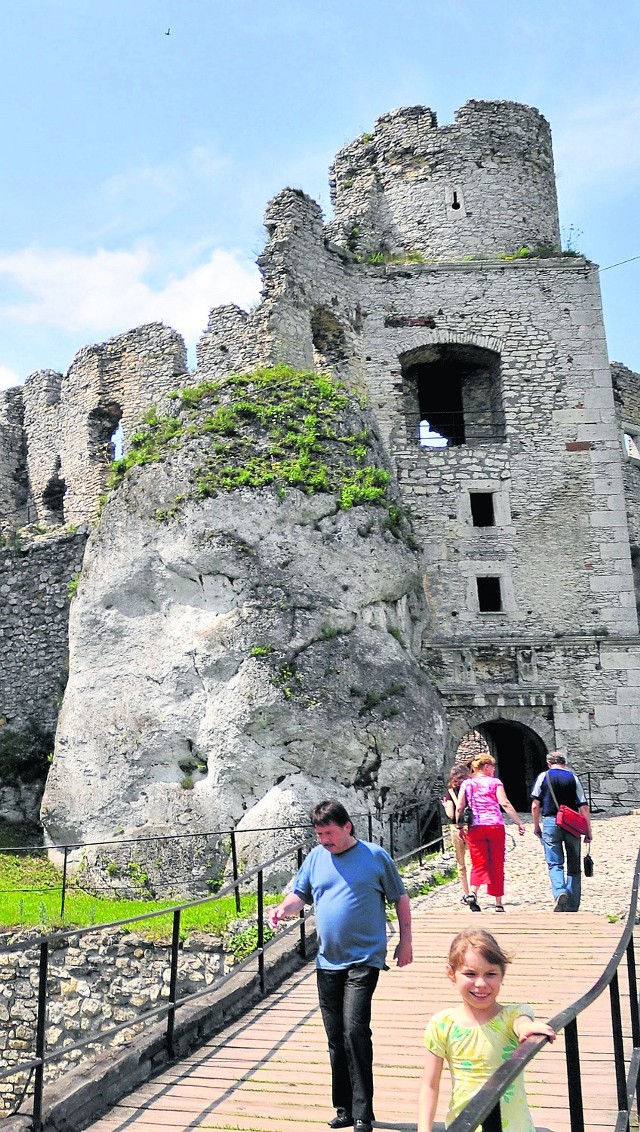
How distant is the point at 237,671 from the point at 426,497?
20.3ft

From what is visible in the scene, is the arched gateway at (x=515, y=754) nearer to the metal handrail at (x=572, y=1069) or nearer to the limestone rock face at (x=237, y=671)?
the limestone rock face at (x=237, y=671)

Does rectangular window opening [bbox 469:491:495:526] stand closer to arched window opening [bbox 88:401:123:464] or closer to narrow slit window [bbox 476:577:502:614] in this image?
narrow slit window [bbox 476:577:502:614]

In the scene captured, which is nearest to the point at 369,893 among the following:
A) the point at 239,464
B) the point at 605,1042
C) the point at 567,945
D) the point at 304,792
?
the point at 605,1042

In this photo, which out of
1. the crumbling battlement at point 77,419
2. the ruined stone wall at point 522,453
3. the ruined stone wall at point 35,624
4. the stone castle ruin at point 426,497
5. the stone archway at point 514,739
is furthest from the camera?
the crumbling battlement at point 77,419

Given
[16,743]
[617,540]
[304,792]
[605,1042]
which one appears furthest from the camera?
[617,540]

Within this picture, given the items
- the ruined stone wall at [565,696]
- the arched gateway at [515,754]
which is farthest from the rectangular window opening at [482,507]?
the arched gateway at [515,754]

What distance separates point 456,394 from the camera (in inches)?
749

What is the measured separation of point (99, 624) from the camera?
13.7 metres

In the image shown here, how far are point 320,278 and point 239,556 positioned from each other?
22.0 ft

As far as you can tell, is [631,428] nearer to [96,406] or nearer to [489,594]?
[489,594]

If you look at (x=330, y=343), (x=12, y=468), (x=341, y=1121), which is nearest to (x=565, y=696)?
(x=330, y=343)

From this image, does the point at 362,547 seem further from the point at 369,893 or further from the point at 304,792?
the point at 369,893

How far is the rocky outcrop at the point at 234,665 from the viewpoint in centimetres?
1185

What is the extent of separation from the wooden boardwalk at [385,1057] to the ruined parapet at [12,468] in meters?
17.6
